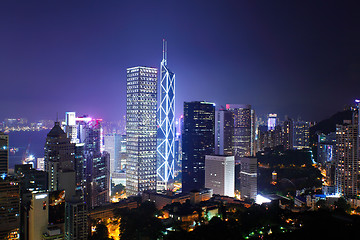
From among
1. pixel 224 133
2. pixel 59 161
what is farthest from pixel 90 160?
pixel 224 133

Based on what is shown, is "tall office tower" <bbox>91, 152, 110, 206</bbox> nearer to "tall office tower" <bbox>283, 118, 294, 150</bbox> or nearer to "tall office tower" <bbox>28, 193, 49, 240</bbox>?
"tall office tower" <bbox>28, 193, 49, 240</bbox>

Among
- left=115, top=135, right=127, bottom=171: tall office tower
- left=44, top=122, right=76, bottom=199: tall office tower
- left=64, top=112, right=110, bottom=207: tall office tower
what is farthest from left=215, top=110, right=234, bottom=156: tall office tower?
left=44, top=122, right=76, bottom=199: tall office tower

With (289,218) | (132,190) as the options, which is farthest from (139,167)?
(289,218)

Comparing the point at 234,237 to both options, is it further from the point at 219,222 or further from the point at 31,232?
the point at 31,232

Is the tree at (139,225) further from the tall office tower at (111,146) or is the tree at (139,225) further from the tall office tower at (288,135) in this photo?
the tall office tower at (288,135)

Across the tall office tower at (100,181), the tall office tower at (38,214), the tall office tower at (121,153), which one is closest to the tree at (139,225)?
the tall office tower at (38,214)
